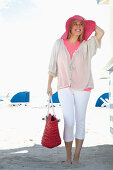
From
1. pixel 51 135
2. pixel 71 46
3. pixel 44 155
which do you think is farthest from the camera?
pixel 44 155

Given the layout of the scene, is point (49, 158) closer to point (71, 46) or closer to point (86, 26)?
point (71, 46)

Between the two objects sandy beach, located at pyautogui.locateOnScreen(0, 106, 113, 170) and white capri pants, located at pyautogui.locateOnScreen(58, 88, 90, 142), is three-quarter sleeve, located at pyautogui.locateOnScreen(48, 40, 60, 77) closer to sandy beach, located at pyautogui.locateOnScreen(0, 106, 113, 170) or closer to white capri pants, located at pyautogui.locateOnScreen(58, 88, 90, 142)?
white capri pants, located at pyautogui.locateOnScreen(58, 88, 90, 142)

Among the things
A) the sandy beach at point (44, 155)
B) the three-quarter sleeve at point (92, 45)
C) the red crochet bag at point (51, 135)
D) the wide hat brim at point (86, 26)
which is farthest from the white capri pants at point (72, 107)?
the wide hat brim at point (86, 26)

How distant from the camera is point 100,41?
2520mm

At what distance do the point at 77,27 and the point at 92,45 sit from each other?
26 cm

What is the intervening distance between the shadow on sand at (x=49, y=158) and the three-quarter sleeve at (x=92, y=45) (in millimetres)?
1235

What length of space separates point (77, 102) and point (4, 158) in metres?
1.22

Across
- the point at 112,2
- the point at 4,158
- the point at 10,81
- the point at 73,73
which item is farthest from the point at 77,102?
the point at 10,81

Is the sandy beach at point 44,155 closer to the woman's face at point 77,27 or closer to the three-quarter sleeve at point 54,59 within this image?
the three-quarter sleeve at point 54,59

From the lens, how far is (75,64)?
250 centimetres

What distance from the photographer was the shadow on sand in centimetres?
241

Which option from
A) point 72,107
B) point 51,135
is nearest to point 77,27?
point 72,107

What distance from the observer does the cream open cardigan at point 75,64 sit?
2459 mm

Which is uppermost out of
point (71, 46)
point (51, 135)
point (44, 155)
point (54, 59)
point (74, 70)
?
point (71, 46)
